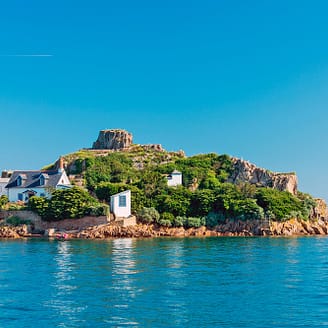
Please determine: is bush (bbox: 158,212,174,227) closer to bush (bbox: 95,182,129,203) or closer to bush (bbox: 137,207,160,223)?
bush (bbox: 137,207,160,223)

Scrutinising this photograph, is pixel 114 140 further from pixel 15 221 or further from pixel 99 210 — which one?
pixel 99 210

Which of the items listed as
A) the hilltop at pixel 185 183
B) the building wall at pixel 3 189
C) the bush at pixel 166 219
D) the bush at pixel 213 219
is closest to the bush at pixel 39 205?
the hilltop at pixel 185 183

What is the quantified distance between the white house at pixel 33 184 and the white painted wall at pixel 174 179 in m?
17.2

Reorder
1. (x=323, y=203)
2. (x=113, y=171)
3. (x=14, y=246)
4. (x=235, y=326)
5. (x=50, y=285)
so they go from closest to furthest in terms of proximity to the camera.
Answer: (x=235, y=326), (x=50, y=285), (x=14, y=246), (x=323, y=203), (x=113, y=171)

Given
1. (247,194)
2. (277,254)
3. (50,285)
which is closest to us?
(50,285)

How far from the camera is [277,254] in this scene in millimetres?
46094

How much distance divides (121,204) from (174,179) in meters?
19.2

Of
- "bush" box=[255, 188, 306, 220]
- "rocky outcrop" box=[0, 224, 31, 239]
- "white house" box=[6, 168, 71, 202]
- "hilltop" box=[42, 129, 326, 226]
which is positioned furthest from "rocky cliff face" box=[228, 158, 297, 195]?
"rocky outcrop" box=[0, 224, 31, 239]

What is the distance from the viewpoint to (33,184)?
269 ft

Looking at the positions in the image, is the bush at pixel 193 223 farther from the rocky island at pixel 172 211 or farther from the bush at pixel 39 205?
the bush at pixel 39 205

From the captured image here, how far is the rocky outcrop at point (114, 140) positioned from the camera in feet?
379

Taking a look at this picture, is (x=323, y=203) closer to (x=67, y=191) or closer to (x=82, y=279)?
(x=67, y=191)

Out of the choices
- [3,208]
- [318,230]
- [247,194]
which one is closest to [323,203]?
[318,230]

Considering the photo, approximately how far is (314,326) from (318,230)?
5903cm
